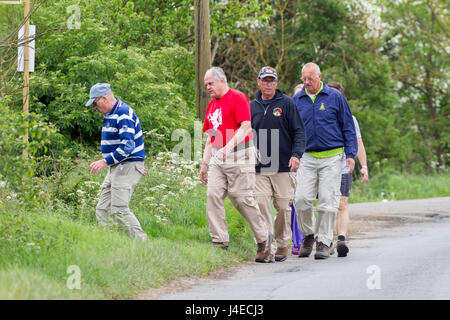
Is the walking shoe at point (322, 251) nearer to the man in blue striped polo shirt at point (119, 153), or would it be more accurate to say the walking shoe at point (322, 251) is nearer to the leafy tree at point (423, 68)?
the man in blue striped polo shirt at point (119, 153)

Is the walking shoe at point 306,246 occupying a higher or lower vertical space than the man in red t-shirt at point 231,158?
lower

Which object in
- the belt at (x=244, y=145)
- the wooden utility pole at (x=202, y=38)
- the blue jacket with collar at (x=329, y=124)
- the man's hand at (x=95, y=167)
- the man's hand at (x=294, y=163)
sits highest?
the wooden utility pole at (x=202, y=38)

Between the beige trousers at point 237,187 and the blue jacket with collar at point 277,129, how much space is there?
405 mm

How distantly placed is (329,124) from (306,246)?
1.50 m

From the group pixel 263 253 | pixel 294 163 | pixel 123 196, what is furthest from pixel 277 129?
pixel 123 196

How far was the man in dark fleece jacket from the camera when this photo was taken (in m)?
9.40

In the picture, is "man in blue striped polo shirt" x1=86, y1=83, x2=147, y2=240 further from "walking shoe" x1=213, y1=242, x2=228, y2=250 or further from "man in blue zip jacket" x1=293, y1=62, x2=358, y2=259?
"man in blue zip jacket" x1=293, y1=62, x2=358, y2=259

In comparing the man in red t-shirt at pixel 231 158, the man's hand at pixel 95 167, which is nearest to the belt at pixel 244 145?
the man in red t-shirt at pixel 231 158

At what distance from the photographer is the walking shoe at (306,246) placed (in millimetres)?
9836

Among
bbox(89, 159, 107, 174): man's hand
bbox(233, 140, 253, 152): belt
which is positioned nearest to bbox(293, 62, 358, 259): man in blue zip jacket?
bbox(233, 140, 253, 152): belt

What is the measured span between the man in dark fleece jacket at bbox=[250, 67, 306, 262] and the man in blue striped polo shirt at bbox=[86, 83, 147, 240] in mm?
1431

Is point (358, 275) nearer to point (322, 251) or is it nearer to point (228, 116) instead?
point (322, 251)

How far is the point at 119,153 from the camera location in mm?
8719

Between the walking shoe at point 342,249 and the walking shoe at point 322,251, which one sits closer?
the walking shoe at point 322,251
